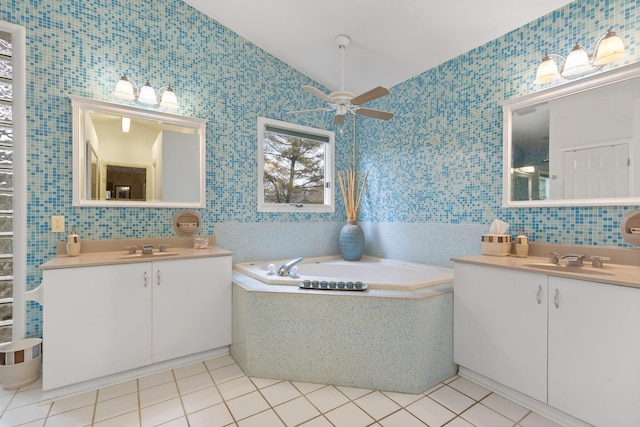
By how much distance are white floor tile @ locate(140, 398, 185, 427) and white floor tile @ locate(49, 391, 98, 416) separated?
0.37m

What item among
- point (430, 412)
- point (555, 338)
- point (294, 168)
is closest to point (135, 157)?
point (294, 168)

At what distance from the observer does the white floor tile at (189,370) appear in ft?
6.83

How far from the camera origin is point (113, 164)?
2320 millimetres

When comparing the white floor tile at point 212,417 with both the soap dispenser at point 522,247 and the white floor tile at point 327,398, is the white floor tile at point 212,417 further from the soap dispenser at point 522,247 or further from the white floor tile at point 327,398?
the soap dispenser at point 522,247

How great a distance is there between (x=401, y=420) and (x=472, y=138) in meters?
2.13

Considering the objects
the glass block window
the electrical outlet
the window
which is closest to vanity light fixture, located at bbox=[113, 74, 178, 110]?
the glass block window

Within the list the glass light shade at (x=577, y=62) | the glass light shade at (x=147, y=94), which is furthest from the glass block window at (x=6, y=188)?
the glass light shade at (x=577, y=62)

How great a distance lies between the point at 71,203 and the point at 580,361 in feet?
10.7

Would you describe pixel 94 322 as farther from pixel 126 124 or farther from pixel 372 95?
pixel 372 95

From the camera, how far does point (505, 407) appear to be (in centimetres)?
172

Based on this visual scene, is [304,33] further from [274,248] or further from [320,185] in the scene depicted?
[274,248]

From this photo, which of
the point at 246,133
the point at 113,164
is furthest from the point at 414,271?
the point at 113,164

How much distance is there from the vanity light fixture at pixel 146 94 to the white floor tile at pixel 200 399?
2.13 meters

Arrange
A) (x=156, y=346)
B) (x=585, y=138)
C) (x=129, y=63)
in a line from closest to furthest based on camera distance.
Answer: (x=585, y=138) → (x=156, y=346) → (x=129, y=63)
